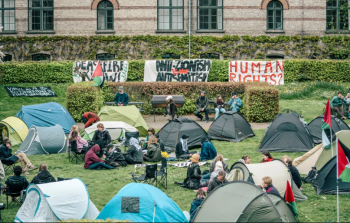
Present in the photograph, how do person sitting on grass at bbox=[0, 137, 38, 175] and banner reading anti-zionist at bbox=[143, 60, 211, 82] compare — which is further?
banner reading anti-zionist at bbox=[143, 60, 211, 82]

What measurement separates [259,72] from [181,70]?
4.53 m

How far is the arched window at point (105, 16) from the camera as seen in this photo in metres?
32.6

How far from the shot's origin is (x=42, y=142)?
57.1 feet

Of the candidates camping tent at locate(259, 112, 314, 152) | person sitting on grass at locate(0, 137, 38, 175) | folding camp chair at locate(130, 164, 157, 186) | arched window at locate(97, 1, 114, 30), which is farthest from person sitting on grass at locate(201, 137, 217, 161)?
arched window at locate(97, 1, 114, 30)

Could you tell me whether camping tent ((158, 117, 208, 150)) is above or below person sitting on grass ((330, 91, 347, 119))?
below

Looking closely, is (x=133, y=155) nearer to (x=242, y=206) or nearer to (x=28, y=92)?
(x=242, y=206)

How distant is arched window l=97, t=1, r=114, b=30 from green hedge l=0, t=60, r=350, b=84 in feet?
14.7

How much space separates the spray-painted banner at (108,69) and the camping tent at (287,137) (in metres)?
13.5

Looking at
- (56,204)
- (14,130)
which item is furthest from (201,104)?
(56,204)

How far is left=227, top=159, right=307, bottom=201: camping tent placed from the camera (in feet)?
40.4

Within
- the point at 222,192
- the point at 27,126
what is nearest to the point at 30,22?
the point at 27,126

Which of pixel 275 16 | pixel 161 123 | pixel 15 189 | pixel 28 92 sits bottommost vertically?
pixel 15 189

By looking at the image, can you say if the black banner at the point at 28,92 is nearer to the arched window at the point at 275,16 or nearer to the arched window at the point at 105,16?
the arched window at the point at 105,16

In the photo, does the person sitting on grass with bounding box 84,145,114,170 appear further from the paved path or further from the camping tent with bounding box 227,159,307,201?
the paved path
